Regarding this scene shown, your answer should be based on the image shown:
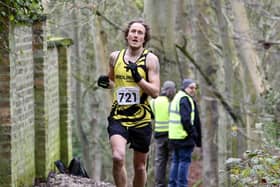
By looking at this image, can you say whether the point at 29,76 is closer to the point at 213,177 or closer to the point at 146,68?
the point at 146,68

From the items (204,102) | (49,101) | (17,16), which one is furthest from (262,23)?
(17,16)

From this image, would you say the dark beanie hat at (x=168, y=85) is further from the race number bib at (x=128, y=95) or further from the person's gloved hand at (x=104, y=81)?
the race number bib at (x=128, y=95)

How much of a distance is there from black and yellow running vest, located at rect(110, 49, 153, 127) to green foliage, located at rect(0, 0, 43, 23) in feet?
4.27


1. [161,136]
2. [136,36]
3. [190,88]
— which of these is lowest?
[161,136]

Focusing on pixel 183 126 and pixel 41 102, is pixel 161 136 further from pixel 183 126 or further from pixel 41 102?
pixel 41 102

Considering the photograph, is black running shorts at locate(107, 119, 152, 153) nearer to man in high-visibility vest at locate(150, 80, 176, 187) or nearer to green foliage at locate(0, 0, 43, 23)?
green foliage at locate(0, 0, 43, 23)

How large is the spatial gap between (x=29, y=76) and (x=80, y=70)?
2188 cm

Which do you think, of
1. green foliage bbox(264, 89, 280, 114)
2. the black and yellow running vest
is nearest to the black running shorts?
the black and yellow running vest

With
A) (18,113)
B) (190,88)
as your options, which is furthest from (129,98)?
(190,88)

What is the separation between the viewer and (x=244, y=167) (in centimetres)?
833

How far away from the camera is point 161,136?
13516 millimetres

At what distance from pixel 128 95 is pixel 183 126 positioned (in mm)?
Answer: 4429

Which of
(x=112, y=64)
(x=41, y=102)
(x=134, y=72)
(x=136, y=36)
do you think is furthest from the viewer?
(x=41, y=102)

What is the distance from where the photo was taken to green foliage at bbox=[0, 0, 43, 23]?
859 cm
